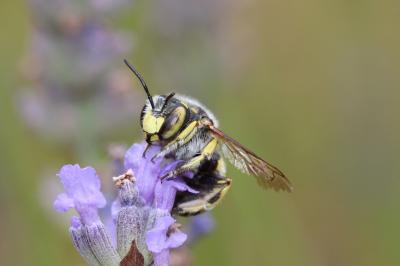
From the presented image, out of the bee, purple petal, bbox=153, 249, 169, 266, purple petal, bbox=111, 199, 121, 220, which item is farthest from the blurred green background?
purple petal, bbox=153, 249, 169, 266

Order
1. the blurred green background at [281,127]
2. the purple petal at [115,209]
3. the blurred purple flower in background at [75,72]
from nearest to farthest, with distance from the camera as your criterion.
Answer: the purple petal at [115,209]
the blurred purple flower in background at [75,72]
the blurred green background at [281,127]

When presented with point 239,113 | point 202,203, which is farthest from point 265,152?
point 202,203

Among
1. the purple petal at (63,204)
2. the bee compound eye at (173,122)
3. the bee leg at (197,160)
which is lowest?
the purple petal at (63,204)

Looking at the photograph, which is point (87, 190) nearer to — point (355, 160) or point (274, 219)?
point (274, 219)

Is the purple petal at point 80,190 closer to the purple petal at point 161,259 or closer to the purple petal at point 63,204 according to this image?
the purple petal at point 63,204

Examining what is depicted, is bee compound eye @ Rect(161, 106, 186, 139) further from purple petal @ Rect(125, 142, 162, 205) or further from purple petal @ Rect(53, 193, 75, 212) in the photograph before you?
purple petal @ Rect(53, 193, 75, 212)

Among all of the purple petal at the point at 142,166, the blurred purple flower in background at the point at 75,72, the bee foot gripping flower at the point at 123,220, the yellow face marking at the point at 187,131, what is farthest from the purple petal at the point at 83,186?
the blurred purple flower in background at the point at 75,72

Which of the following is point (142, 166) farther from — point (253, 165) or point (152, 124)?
point (253, 165)
